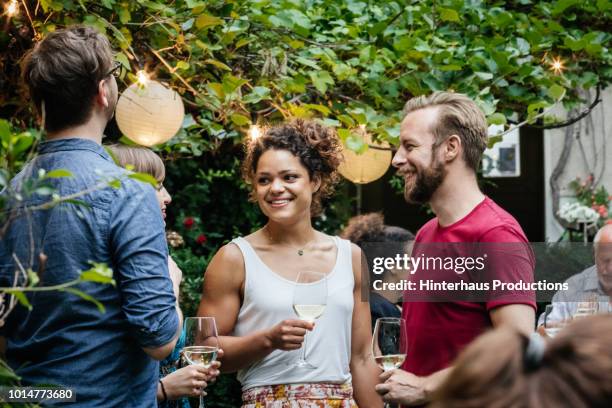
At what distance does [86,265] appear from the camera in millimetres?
1914

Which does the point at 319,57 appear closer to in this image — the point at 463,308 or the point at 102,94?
the point at 463,308

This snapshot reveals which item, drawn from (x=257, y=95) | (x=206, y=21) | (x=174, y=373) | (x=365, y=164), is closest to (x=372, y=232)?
(x=365, y=164)

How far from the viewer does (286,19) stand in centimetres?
369

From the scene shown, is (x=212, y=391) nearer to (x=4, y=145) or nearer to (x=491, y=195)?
(x=4, y=145)

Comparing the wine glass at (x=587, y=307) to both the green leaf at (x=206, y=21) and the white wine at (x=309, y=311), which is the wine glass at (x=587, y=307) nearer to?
the white wine at (x=309, y=311)

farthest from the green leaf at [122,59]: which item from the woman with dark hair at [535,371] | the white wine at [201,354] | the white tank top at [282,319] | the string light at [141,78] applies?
the woman with dark hair at [535,371]

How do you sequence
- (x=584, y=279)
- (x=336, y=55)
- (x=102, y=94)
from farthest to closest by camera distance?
1. (x=584, y=279)
2. (x=336, y=55)
3. (x=102, y=94)

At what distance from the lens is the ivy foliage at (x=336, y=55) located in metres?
3.32

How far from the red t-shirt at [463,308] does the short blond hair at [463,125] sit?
201 mm

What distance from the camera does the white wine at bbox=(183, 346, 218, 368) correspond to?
2229 millimetres

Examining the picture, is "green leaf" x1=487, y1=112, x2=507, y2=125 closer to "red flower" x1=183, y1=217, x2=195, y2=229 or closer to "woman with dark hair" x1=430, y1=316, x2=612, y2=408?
"woman with dark hair" x1=430, y1=316, x2=612, y2=408

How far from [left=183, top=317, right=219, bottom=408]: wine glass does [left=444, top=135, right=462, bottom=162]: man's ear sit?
1009 millimetres

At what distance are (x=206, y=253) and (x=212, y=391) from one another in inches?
59.3

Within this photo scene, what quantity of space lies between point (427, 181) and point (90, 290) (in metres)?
1.27
